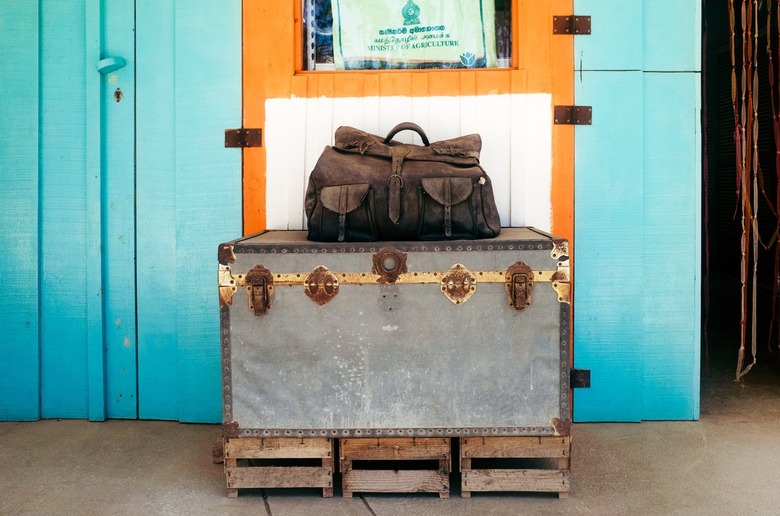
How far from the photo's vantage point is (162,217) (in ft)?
13.3

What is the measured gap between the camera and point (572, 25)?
3.90 metres

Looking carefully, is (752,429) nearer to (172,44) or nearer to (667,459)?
(667,459)

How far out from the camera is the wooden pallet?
3090 millimetres

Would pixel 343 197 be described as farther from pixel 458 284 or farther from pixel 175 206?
pixel 175 206

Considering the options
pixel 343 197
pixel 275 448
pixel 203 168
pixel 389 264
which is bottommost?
pixel 275 448

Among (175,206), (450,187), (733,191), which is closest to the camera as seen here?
(450,187)

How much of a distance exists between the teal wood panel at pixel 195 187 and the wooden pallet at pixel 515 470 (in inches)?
63.6

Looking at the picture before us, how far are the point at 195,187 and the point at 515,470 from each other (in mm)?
2291

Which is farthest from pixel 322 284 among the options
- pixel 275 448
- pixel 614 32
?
pixel 614 32

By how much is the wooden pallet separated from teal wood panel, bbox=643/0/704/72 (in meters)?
2.19

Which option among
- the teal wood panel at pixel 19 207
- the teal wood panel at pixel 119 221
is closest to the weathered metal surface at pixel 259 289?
the teal wood panel at pixel 119 221

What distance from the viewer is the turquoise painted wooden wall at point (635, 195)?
155 inches

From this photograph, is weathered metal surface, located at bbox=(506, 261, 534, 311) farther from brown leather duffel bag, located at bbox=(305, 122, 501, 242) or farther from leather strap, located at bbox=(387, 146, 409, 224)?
leather strap, located at bbox=(387, 146, 409, 224)

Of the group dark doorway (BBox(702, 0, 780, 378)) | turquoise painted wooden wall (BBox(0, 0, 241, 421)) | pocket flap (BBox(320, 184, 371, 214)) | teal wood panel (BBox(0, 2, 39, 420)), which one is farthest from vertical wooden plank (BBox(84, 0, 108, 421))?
dark doorway (BBox(702, 0, 780, 378))
